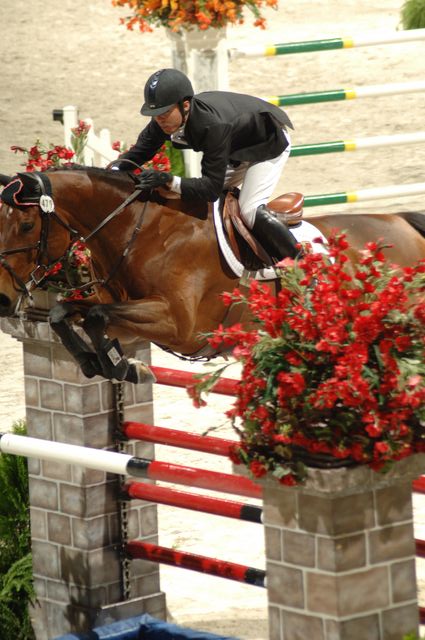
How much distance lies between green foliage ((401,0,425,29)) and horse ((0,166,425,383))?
9.20 metres

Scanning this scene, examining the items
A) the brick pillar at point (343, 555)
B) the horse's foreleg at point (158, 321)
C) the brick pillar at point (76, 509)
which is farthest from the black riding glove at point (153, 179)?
the brick pillar at point (343, 555)

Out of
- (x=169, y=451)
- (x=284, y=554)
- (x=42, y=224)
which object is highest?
(x=42, y=224)

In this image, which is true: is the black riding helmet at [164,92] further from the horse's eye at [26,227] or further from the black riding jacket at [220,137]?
the horse's eye at [26,227]

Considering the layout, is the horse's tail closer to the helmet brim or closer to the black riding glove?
the black riding glove

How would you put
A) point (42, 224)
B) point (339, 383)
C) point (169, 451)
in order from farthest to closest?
1. point (169, 451)
2. point (42, 224)
3. point (339, 383)

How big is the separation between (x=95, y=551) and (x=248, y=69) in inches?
481

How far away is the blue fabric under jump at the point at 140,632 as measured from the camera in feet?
17.3

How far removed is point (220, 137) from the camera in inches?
237

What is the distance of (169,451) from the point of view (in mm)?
7703

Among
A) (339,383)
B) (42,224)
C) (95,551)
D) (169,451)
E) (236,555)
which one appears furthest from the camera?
(169,451)

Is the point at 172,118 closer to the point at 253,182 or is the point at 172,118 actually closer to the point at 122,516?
the point at 253,182

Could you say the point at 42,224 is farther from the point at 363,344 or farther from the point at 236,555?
the point at 363,344

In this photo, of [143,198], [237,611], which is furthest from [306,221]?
[237,611]

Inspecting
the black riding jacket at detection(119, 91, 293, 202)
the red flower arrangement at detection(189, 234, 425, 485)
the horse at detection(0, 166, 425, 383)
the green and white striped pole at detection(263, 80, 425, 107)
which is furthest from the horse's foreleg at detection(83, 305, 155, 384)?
the green and white striped pole at detection(263, 80, 425, 107)
